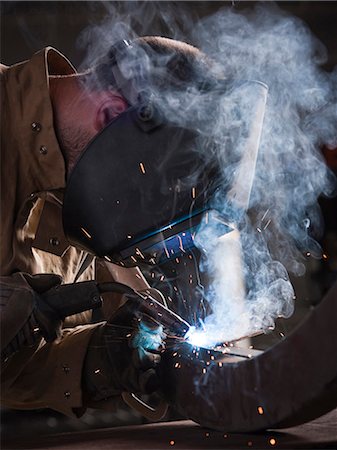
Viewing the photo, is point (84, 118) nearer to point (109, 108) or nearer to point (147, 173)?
point (109, 108)

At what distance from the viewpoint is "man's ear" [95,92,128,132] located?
1639mm

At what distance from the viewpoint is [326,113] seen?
2260 millimetres

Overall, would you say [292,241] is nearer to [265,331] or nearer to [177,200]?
[265,331]

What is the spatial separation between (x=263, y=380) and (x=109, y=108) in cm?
69

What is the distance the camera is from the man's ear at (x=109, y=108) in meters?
1.64

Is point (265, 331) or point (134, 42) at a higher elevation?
point (134, 42)

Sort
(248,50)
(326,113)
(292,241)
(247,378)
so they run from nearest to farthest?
(247,378)
(248,50)
(292,241)
(326,113)

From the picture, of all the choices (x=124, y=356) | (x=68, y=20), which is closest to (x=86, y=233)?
(x=124, y=356)

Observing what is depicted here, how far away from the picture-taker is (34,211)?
6.26 feet

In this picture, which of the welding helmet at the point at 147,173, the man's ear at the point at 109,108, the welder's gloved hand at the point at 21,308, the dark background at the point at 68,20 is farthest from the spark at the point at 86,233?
the dark background at the point at 68,20

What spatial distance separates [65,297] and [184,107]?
0.44 m

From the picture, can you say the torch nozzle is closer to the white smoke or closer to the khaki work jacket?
the white smoke

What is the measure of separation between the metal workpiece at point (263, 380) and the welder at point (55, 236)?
13 cm

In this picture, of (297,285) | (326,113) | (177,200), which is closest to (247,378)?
(177,200)
